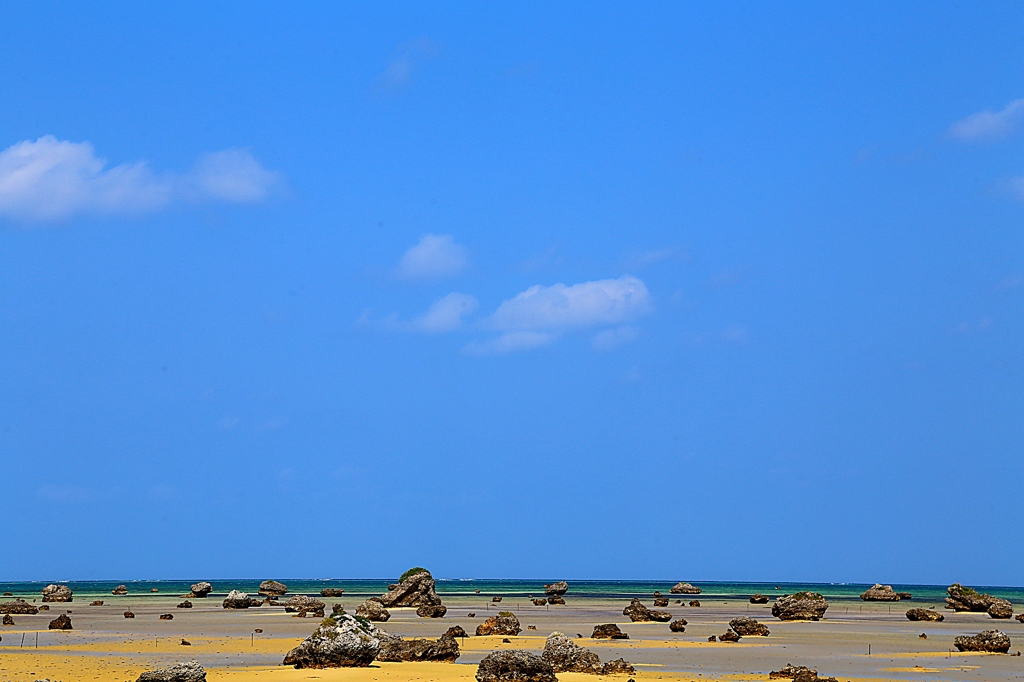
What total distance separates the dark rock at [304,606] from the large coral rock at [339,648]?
141 ft

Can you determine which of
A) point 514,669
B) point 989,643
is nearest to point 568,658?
point 514,669

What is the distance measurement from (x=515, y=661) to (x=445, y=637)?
8.97 metres

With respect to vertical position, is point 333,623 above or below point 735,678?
above

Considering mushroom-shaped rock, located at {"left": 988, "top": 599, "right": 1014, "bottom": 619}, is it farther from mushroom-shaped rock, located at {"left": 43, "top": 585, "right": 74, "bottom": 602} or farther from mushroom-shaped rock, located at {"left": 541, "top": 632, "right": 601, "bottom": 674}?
mushroom-shaped rock, located at {"left": 43, "top": 585, "right": 74, "bottom": 602}

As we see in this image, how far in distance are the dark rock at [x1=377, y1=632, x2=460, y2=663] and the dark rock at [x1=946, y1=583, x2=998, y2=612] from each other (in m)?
66.8

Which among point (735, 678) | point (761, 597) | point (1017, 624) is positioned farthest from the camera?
point (761, 597)

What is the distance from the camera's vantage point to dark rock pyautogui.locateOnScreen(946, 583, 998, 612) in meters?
86.8

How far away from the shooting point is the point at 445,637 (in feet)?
112

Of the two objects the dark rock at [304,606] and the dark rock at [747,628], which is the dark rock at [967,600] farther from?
the dark rock at [304,606]

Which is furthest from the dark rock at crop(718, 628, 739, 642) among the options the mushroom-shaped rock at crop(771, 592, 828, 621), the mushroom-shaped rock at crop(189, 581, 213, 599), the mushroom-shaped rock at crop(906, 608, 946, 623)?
the mushroom-shaped rock at crop(189, 581, 213, 599)

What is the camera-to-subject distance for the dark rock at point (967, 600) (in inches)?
3418

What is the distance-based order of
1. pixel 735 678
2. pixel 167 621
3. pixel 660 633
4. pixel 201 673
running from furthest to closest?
pixel 167 621, pixel 660 633, pixel 735 678, pixel 201 673

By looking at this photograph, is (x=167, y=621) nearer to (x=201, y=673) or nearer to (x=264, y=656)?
(x=264, y=656)

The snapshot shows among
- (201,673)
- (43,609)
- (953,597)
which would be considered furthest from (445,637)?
(953,597)
